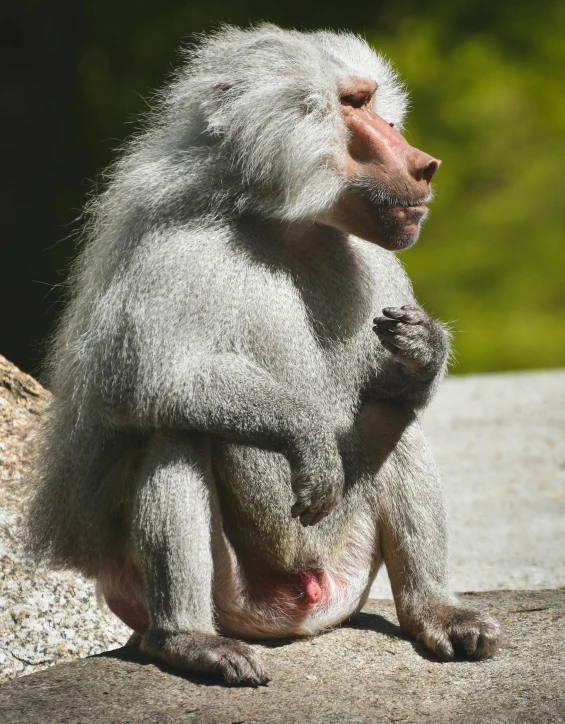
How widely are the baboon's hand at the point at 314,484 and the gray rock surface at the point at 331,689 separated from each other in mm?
581

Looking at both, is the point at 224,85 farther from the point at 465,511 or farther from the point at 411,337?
the point at 465,511

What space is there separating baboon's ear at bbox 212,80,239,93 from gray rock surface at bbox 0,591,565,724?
210 centimetres

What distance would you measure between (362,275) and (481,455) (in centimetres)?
414

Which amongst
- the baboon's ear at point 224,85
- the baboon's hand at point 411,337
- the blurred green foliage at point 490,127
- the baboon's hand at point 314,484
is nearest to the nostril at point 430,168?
the baboon's hand at point 411,337

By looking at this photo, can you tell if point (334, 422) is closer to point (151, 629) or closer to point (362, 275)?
point (362, 275)

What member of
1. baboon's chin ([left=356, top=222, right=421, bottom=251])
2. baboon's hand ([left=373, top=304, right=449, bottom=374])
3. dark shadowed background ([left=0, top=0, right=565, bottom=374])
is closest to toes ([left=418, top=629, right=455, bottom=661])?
baboon's hand ([left=373, top=304, right=449, bottom=374])

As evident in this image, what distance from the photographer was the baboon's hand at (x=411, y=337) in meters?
3.71

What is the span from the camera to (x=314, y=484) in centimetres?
351

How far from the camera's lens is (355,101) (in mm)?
3830

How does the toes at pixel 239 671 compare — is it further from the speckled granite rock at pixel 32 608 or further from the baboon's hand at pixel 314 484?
the speckled granite rock at pixel 32 608

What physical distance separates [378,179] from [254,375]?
858 millimetres

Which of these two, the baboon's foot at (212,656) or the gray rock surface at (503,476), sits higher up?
the baboon's foot at (212,656)

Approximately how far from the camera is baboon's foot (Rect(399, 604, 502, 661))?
372 cm

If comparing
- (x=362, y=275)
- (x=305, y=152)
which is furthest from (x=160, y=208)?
(x=362, y=275)
